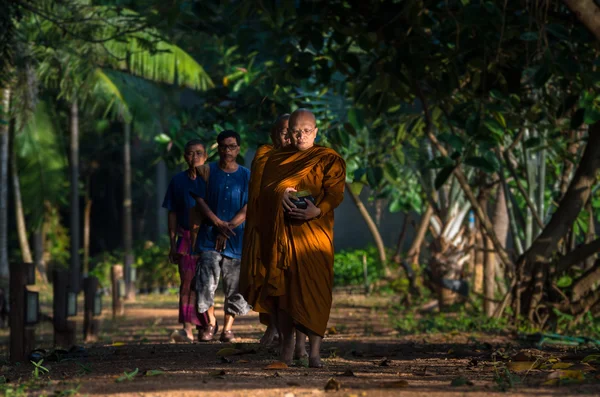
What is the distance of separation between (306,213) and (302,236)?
7.5 inches

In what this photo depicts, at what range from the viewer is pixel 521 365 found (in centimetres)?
677

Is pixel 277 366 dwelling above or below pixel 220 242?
below

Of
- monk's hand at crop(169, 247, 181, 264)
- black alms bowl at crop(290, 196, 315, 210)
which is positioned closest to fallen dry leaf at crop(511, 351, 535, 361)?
black alms bowl at crop(290, 196, 315, 210)

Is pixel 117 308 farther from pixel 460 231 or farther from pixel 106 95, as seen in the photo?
pixel 106 95

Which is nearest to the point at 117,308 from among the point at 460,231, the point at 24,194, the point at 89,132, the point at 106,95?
the point at 460,231

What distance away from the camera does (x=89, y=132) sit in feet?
97.6

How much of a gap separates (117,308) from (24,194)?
960cm

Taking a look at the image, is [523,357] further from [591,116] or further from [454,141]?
[454,141]

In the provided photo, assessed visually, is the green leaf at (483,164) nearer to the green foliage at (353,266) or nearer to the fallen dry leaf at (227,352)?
the fallen dry leaf at (227,352)

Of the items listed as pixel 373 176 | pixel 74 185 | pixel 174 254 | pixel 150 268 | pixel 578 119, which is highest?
pixel 74 185

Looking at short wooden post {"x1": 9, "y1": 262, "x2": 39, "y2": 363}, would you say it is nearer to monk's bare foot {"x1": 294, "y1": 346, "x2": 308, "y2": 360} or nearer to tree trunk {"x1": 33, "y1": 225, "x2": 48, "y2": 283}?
monk's bare foot {"x1": 294, "y1": 346, "x2": 308, "y2": 360}

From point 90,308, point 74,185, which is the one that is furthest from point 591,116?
point 74,185

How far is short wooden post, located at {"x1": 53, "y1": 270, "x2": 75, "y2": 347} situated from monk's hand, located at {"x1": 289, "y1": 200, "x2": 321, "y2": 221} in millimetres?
4691

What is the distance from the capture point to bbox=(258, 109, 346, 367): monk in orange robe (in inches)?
267
